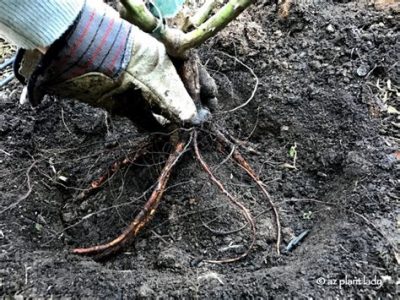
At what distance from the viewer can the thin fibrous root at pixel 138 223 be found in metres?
1.19

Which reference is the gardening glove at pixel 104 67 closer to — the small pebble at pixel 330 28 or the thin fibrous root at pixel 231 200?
the thin fibrous root at pixel 231 200

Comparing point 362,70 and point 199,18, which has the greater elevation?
point 199,18

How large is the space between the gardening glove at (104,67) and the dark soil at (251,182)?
0.20m

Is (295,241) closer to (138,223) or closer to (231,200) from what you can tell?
(231,200)

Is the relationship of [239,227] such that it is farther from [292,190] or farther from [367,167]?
[367,167]

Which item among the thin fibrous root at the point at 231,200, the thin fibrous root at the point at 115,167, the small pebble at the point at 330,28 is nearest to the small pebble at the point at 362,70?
the small pebble at the point at 330,28

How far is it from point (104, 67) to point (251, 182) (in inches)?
19.1

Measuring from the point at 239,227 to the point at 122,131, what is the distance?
1.62ft

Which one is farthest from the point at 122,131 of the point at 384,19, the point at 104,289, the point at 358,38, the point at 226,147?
the point at 384,19

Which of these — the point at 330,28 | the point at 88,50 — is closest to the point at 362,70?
the point at 330,28

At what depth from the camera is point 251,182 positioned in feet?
4.42

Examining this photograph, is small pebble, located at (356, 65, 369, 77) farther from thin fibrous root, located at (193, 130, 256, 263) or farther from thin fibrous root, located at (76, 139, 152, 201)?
thin fibrous root, located at (76, 139, 152, 201)

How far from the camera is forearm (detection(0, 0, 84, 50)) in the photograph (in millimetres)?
960

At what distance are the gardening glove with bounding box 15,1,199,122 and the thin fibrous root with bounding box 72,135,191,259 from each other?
0.13 m
